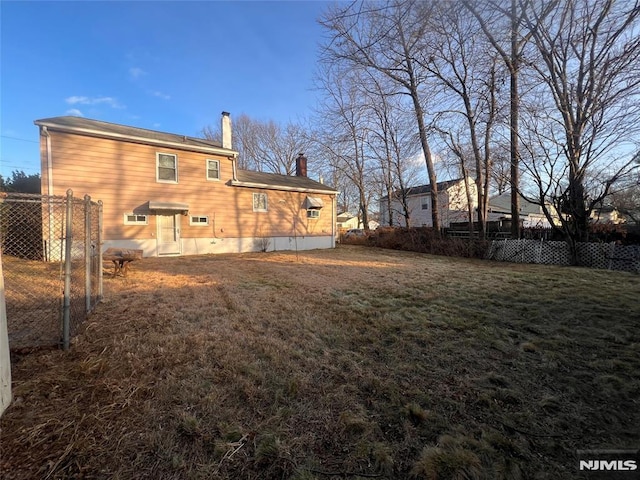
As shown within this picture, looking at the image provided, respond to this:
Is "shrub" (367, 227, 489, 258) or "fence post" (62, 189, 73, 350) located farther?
"shrub" (367, 227, 489, 258)

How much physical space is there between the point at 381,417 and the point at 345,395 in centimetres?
37

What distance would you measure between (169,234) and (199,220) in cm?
138

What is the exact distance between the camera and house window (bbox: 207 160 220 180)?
524 inches

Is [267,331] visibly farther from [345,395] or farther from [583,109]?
[583,109]

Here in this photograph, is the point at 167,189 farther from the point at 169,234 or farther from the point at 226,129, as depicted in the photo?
the point at 226,129

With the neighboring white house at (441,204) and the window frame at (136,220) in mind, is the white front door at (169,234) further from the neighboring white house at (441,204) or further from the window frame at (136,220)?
the neighboring white house at (441,204)

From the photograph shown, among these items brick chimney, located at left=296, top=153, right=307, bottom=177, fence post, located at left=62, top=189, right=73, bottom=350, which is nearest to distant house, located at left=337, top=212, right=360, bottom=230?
brick chimney, located at left=296, top=153, right=307, bottom=177

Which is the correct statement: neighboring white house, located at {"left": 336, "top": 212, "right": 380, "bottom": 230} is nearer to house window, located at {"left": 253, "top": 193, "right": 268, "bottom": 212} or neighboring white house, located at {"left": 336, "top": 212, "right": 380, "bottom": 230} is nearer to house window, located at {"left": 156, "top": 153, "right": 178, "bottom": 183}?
house window, located at {"left": 253, "top": 193, "right": 268, "bottom": 212}

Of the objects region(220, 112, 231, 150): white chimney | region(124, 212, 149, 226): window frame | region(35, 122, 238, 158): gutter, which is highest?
region(220, 112, 231, 150): white chimney

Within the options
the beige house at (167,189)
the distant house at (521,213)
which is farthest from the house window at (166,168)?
the distant house at (521,213)

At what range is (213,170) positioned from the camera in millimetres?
13453

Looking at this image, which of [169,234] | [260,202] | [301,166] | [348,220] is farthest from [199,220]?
[348,220]

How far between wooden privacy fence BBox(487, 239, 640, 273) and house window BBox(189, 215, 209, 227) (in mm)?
13006

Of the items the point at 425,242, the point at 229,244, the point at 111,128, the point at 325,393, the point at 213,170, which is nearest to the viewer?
the point at 325,393
